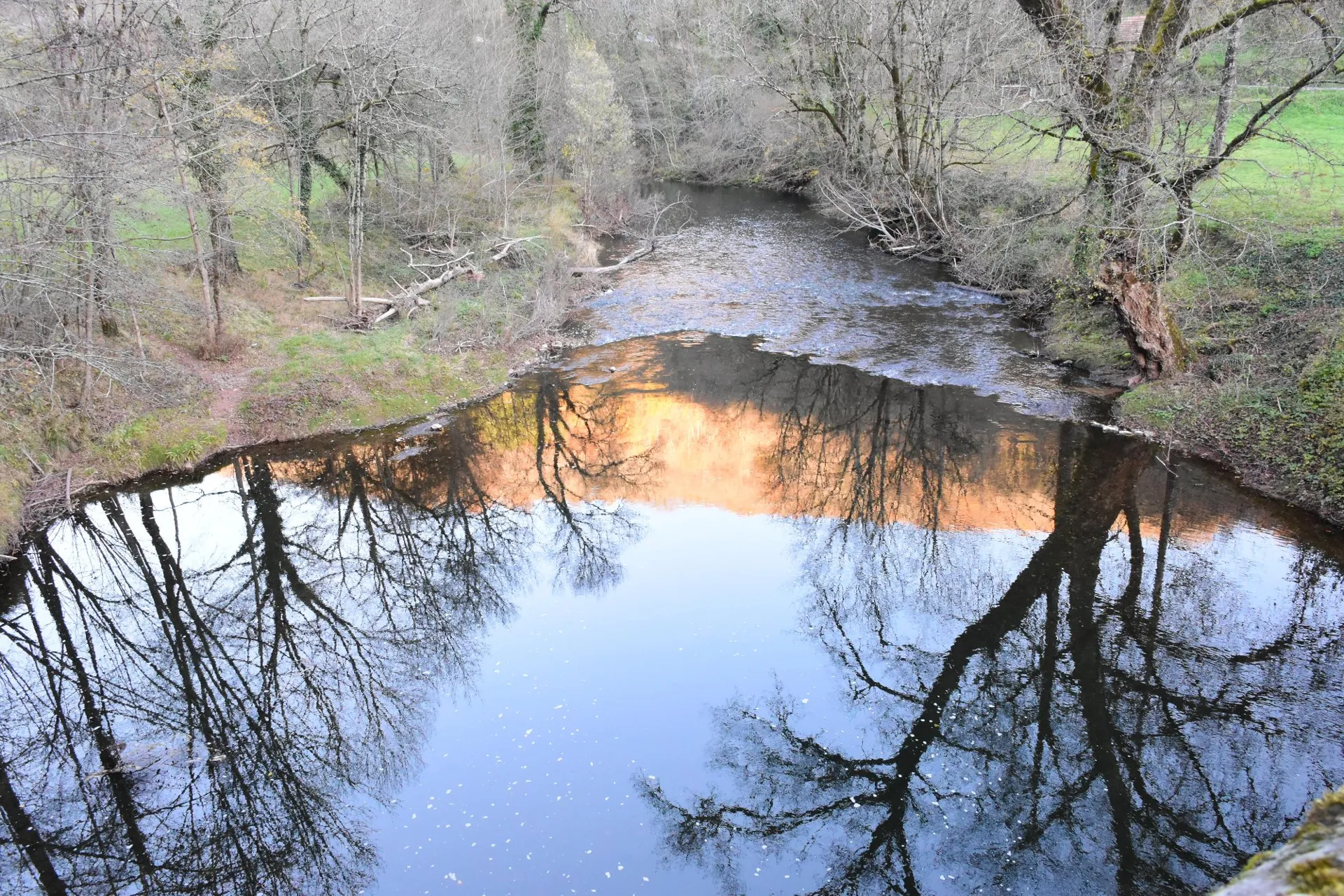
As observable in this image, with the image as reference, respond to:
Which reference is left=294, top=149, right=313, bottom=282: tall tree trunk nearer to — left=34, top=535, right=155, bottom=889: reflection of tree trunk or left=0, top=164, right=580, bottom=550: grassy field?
left=0, top=164, right=580, bottom=550: grassy field

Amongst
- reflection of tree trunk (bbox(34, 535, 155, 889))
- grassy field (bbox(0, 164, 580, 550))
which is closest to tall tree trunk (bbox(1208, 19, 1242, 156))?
grassy field (bbox(0, 164, 580, 550))

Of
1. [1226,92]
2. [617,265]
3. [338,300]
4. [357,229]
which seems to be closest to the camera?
[1226,92]

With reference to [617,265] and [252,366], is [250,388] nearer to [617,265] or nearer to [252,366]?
[252,366]

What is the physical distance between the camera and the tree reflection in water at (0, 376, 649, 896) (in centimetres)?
755

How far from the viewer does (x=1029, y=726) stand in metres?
8.62

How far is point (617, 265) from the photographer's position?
25.3m

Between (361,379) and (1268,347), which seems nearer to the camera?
(1268,347)

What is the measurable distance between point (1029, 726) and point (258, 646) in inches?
348

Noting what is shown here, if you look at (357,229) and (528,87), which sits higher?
(528,87)

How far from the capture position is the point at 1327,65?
12805 millimetres

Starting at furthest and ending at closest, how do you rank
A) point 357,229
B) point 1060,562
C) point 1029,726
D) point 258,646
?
point 357,229, point 1060,562, point 258,646, point 1029,726

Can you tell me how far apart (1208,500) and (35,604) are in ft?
53.7

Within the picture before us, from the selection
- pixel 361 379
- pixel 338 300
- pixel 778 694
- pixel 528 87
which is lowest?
pixel 778 694

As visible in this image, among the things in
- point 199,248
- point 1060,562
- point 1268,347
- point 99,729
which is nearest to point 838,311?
point 1268,347
